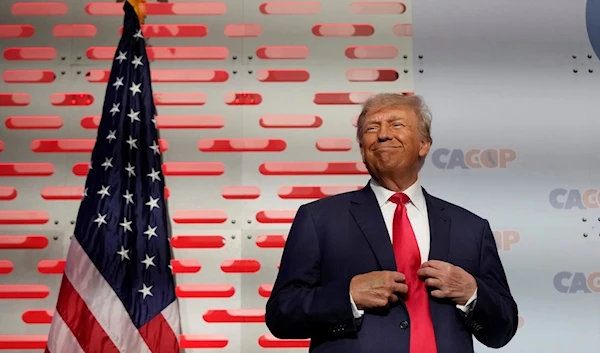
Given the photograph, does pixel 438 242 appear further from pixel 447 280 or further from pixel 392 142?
pixel 392 142

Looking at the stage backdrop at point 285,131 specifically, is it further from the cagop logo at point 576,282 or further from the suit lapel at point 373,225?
the suit lapel at point 373,225

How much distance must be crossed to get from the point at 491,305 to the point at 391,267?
0.29m

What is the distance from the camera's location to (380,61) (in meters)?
3.31

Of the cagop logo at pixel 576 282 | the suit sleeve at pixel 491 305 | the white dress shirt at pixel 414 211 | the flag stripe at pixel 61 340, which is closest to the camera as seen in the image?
the suit sleeve at pixel 491 305

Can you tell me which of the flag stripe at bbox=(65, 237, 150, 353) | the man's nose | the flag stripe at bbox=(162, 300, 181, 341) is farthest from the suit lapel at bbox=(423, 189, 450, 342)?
the flag stripe at bbox=(65, 237, 150, 353)

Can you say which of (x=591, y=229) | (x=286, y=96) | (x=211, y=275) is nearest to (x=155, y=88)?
(x=286, y=96)

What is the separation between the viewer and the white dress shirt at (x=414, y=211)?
7.58ft

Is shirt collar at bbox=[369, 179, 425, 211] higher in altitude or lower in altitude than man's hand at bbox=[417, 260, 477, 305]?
higher

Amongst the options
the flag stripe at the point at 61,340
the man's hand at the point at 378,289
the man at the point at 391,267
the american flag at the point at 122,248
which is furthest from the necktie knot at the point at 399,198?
the flag stripe at the point at 61,340

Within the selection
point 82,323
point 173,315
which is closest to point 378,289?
point 173,315

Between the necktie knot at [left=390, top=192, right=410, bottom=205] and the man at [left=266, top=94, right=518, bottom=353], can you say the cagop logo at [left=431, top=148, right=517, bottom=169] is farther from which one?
the necktie knot at [left=390, top=192, right=410, bottom=205]

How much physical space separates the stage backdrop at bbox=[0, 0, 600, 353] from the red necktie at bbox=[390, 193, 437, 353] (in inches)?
36.9

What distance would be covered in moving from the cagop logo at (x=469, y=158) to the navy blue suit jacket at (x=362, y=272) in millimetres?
811

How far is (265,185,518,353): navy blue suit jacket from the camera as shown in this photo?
214 cm
